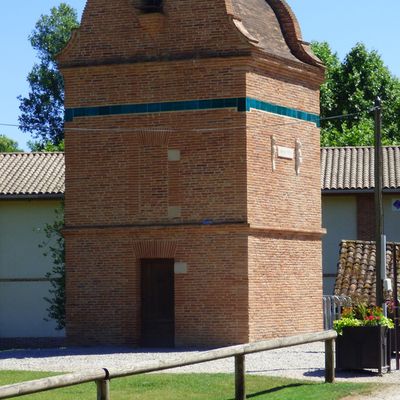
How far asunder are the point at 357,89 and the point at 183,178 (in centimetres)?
3802

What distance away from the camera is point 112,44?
1297 inches

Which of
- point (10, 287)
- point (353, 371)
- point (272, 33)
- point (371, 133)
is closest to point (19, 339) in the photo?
point (10, 287)

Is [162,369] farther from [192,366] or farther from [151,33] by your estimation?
[151,33]

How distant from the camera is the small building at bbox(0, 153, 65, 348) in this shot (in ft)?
142

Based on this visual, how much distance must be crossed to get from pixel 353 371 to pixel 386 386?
7.44 feet

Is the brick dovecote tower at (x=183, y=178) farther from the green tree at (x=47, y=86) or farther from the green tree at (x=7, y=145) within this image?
the green tree at (x=7, y=145)

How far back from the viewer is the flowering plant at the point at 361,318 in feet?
74.0

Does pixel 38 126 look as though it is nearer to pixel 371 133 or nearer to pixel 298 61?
pixel 371 133

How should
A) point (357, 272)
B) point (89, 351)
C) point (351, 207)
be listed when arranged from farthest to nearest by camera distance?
point (351, 207), point (357, 272), point (89, 351)

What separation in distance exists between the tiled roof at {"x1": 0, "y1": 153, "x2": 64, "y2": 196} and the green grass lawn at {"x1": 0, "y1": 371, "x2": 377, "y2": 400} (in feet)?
70.3

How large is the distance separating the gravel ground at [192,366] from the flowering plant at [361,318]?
89 cm

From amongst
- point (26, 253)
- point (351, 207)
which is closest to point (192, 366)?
point (26, 253)

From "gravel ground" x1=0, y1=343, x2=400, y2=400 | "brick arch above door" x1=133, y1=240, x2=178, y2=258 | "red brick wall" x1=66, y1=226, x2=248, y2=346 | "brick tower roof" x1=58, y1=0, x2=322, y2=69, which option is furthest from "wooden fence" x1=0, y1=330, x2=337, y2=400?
"brick tower roof" x1=58, y1=0, x2=322, y2=69

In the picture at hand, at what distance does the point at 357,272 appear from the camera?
3353cm
